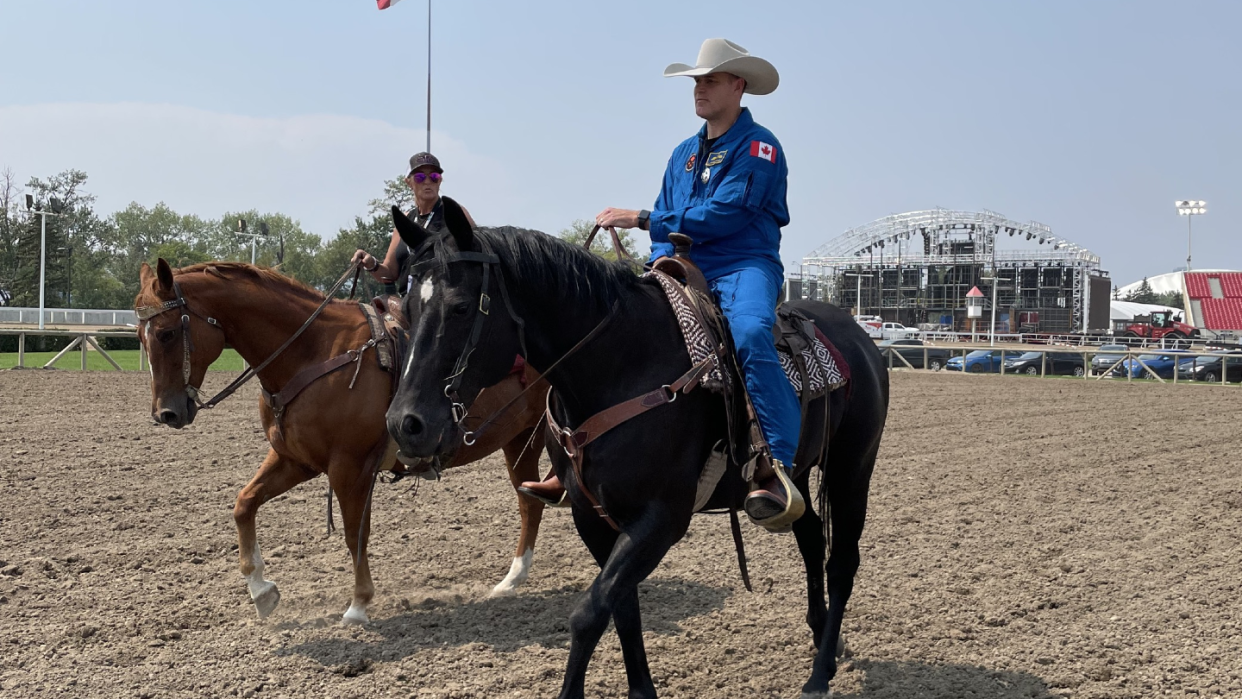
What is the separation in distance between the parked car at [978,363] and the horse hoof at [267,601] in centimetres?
2881

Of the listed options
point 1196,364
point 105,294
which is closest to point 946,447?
point 1196,364

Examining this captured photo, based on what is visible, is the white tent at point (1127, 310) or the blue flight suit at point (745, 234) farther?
the white tent at point (1127, 310)

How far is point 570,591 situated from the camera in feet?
20.9

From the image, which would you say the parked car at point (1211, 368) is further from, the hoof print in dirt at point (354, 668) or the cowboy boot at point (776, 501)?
the hoof print in dirt at point (354, 668)

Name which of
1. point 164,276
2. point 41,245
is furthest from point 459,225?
point 41,245

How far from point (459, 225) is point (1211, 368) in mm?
30701

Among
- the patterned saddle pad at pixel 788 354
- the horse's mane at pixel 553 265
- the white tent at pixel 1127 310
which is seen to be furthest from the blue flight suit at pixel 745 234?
the white tent at pixel 1127 310

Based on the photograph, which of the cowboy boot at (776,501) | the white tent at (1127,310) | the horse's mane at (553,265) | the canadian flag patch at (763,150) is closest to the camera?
the horse's mane at (553,265)

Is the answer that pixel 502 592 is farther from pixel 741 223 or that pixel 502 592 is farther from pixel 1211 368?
pixel 1211 368

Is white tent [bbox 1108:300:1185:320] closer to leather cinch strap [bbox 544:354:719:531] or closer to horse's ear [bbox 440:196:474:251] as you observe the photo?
leather cinch strap [bbox 544:354:719:531]

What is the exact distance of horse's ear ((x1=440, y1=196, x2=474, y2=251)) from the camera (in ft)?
10.4

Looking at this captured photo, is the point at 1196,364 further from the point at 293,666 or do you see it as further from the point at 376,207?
the point at 376,207

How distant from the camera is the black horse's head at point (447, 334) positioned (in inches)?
122

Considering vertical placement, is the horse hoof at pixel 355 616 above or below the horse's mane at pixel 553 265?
below
